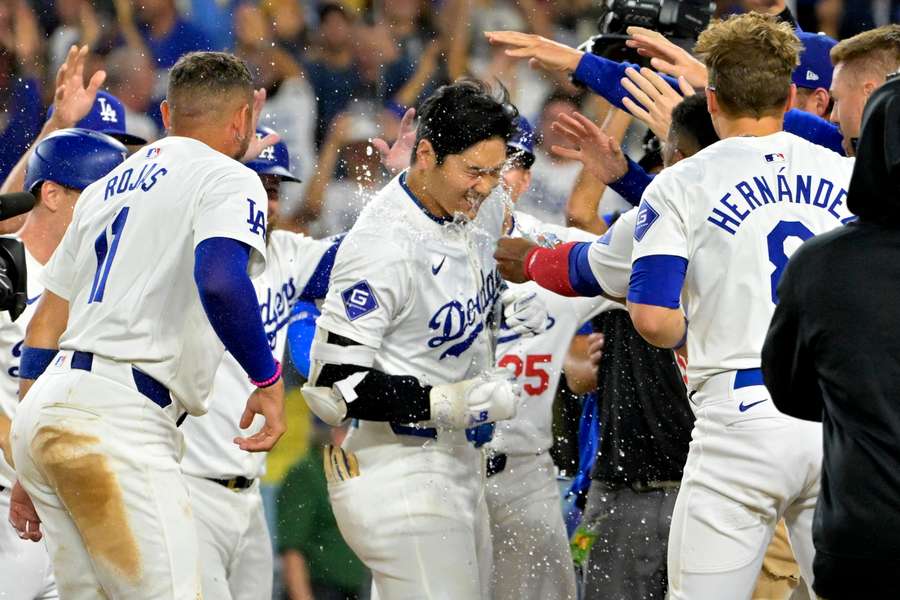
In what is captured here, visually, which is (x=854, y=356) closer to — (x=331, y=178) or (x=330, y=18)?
(x=331, y=178)

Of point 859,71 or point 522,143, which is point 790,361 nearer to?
point 859,71

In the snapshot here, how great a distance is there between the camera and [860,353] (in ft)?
8.39

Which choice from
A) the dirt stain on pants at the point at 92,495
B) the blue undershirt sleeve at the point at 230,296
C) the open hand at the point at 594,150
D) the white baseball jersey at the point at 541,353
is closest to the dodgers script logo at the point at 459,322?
the open hand at the point at 594,150

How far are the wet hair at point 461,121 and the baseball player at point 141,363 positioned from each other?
30.7 inches

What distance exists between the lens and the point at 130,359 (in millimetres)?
3902

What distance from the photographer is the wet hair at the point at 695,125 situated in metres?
4.52

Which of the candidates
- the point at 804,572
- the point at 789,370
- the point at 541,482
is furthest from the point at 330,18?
the point at 789,370

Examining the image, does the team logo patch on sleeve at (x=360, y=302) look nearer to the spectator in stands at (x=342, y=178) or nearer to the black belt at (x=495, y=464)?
the black belt at (x=495, y=464)

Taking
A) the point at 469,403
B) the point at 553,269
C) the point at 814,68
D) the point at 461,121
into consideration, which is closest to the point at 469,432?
the point at 469,403

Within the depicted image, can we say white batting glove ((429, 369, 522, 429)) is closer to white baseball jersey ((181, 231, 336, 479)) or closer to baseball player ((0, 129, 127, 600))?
white baseball jersey ((181, 231, 336, 479))

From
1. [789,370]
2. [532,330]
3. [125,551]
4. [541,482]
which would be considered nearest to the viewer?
[789,370]

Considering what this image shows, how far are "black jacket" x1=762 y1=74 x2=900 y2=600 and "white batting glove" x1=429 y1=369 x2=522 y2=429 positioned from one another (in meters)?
1.83

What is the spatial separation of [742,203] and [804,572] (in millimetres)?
1118

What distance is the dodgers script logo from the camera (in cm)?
448
